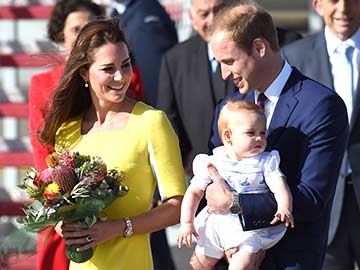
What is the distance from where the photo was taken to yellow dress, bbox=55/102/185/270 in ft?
17.5

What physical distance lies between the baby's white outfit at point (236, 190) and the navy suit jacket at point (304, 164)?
2.6 inches

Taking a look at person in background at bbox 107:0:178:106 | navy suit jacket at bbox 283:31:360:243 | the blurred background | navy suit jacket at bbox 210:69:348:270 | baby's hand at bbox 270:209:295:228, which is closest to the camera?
baby's hand at bbox 270:209:295:228

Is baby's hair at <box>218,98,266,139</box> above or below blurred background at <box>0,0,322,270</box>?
above

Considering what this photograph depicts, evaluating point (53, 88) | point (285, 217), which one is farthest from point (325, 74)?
point (285, 217)

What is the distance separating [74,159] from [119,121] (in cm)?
34

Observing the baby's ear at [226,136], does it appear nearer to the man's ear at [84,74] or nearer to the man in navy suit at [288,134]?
the man in navy suit at [288,134]

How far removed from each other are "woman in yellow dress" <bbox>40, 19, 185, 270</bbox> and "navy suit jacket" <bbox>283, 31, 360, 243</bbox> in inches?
62.6

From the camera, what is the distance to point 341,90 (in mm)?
6848

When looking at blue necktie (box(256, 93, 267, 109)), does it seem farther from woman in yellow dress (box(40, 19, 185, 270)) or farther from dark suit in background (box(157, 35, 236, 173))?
dark suit in background (box(157, 35, 236, 173))

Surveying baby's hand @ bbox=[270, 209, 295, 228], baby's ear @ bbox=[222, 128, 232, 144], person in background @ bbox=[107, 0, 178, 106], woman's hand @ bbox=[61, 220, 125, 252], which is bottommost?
person in background @ bbox=[107, 0, 178, 106]

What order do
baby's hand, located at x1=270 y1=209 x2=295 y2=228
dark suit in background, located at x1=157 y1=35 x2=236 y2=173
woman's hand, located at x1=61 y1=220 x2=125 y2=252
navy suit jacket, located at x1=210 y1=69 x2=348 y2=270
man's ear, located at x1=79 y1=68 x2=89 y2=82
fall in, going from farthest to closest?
dark suit in background, located at x1=157 y1=35 x2=236 y2=173 → man's ear, located at x1=79 y1=68 x2=89 y2=82 → woman's hand, located at x1=61 y1=220 x2=125 y2=252 → navy suit jacket, located at x1=210 y1=69 x2=348 y2=270 → baby's hand, located at x1=270 y1=209 x2=295 y2=228

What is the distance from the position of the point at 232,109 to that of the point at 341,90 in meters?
1.99

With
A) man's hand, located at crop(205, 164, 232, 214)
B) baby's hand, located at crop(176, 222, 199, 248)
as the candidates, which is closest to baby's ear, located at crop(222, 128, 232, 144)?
man's hand, located at crop(205, 164, 232, 214)

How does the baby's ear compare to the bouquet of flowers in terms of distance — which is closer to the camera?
the baby's ear
